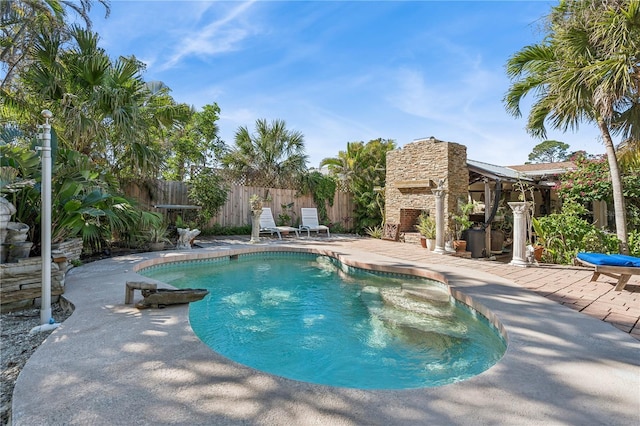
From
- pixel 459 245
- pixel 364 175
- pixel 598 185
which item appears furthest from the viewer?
pixel 364 175

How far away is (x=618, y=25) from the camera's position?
5.46 metres

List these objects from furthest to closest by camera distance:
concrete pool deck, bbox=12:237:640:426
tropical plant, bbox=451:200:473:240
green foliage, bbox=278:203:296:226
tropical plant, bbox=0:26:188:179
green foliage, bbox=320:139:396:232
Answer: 1. green foliage, bbox=320:139:396:232
2. green foliage, bbox=278:203:296:226
3. tropical plant, bbox=451:200:473:240
4. tropical plant, bbox=0:26:188:179
5. concrete pool deck, bbox=12:237:640:426

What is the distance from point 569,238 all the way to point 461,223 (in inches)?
109

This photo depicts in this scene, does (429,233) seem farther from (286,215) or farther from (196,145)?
(196,145)

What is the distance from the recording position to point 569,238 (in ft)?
21.3

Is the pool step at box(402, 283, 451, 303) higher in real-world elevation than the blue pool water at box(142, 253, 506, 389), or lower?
higher

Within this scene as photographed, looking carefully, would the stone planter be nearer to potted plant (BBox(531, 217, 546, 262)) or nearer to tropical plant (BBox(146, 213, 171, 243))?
potted plant (BBox(531, 217, 546, 262))

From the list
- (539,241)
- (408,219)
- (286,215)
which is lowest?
(539,241)

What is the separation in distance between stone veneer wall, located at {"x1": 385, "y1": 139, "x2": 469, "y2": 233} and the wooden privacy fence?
8.53 ft

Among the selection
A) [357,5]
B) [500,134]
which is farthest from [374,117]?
[357,5]

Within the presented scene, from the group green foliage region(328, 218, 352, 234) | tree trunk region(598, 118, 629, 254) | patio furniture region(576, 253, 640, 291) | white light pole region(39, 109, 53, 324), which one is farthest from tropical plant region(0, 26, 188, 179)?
tree trunk region(598, 118, 629, 254)

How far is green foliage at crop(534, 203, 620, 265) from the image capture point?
20.8 ft

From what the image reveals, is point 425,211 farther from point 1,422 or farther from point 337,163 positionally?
point 1,422

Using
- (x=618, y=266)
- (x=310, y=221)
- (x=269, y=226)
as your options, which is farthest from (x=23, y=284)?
(x=310, y=221)
